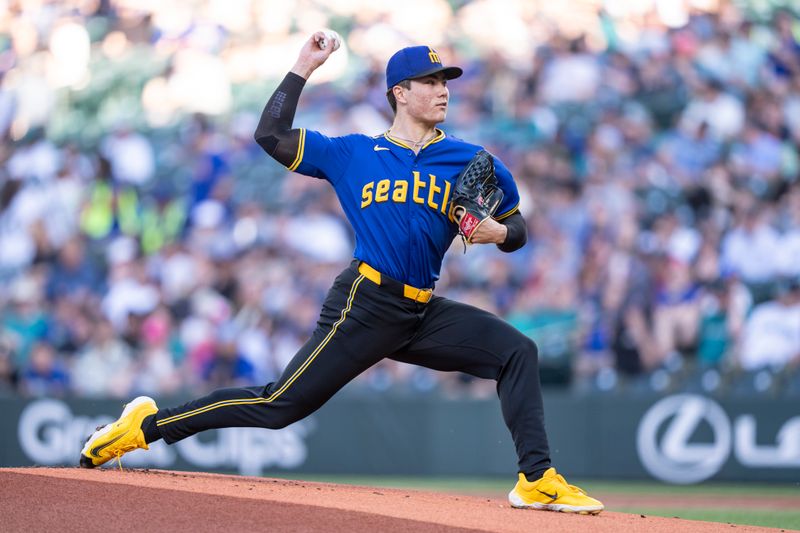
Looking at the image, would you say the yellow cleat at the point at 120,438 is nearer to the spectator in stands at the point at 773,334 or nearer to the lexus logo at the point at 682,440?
the lexus logo at the point at 682,440

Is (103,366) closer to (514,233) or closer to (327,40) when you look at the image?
(327,40)

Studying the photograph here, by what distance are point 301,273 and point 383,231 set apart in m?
7.16

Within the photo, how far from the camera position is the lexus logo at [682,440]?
10641 mm

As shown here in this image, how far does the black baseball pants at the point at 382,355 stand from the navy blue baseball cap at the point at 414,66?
92 centimetres

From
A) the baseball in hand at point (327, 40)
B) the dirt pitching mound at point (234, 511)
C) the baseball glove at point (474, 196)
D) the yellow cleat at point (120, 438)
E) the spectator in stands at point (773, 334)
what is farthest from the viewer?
the spectator in stands at point (773, 334)

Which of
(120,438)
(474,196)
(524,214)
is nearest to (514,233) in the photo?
(474,196)

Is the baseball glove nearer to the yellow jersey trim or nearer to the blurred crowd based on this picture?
the yellow jersey trim

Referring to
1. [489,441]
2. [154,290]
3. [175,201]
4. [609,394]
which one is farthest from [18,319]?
[609,394]

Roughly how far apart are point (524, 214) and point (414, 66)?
6.94 m

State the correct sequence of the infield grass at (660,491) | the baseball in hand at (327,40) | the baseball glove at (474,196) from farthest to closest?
the infield grass at (660,491) → the baseball in hand at (327,40) → the baseball glove at (474,196)

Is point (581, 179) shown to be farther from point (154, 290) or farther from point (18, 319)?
point (18, 319)

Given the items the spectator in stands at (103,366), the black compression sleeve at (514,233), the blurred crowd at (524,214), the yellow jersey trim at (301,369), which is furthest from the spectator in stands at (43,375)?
the black compression sleeve at (514,233)

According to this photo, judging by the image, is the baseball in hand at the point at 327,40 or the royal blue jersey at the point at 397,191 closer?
the royal blue jersey at the point at 397,191

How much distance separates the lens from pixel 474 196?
17.4 feet
